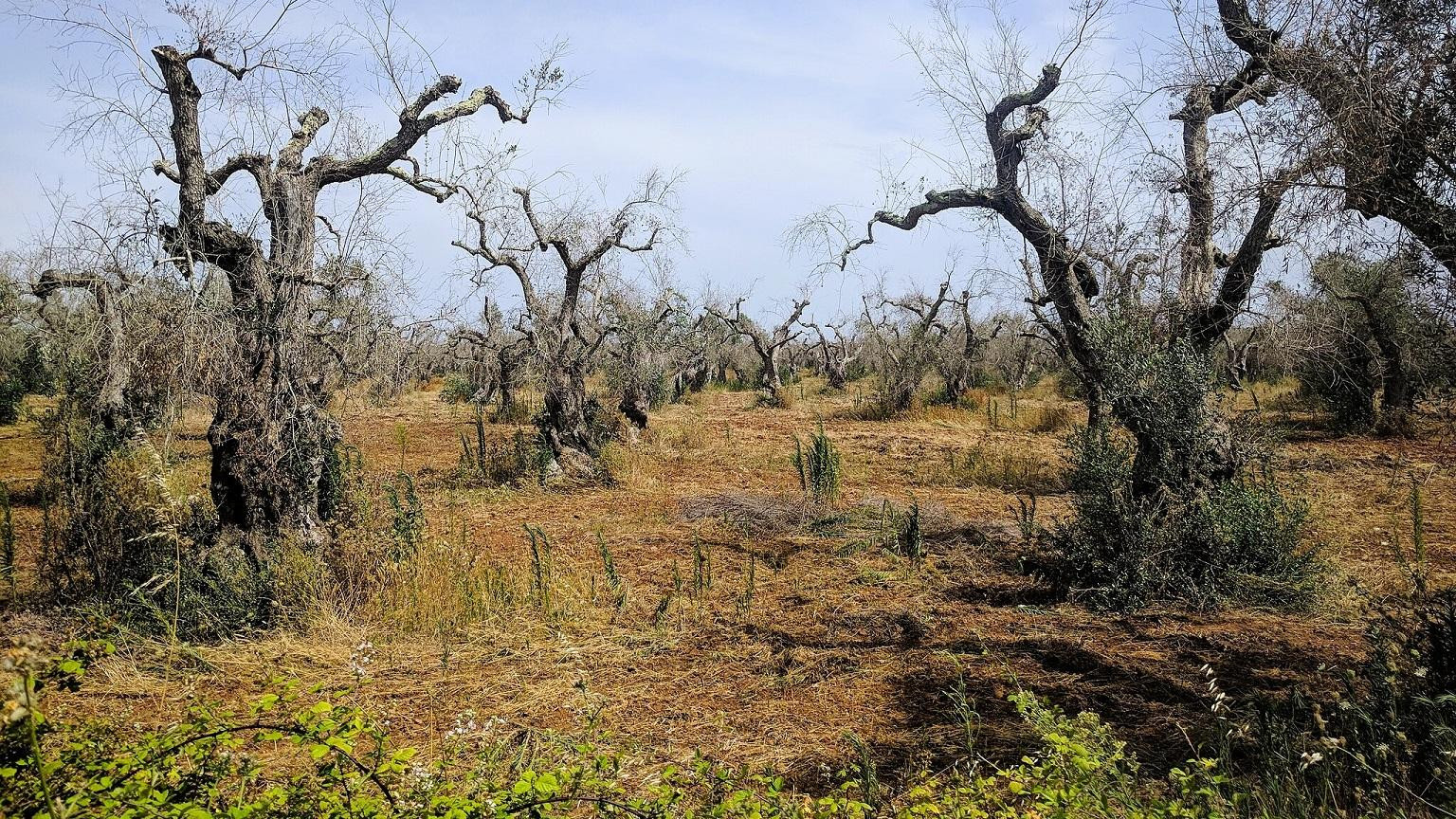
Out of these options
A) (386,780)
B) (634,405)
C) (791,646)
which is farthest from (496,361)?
(386,780)

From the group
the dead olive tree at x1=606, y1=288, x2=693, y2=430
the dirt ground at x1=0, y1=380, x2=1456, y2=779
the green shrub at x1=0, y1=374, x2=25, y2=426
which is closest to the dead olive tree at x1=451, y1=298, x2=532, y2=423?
the dead olive tree at x1=606, y1=288, x2=693, y2=430

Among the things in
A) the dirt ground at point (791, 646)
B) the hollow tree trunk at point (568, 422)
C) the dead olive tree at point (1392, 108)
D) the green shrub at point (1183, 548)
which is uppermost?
the dead olive tree at point (1392, 108)

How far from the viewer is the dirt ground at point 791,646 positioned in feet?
13.8

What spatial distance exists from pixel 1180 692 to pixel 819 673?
192 centimetres

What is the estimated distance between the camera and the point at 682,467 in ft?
40.7

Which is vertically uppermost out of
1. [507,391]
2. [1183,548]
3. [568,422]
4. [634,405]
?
[507,391]

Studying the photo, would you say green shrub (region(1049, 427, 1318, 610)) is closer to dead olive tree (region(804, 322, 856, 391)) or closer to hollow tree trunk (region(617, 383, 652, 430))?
hollow tree trunk (region(617, 383, 652, 430))

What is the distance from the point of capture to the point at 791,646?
5336 millimetres

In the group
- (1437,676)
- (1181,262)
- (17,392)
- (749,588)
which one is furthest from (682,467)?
(17,392)

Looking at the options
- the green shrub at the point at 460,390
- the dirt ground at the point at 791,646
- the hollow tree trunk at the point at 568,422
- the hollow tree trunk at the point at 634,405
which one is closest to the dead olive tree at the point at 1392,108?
the dirt ground at the point at 791,646

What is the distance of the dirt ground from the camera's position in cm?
421

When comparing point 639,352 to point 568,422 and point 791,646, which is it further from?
point 791,646

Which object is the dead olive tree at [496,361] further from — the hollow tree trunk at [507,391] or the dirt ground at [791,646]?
the dirt ground at [791,646]

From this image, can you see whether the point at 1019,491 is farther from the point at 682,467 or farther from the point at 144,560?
the point at 144,560
